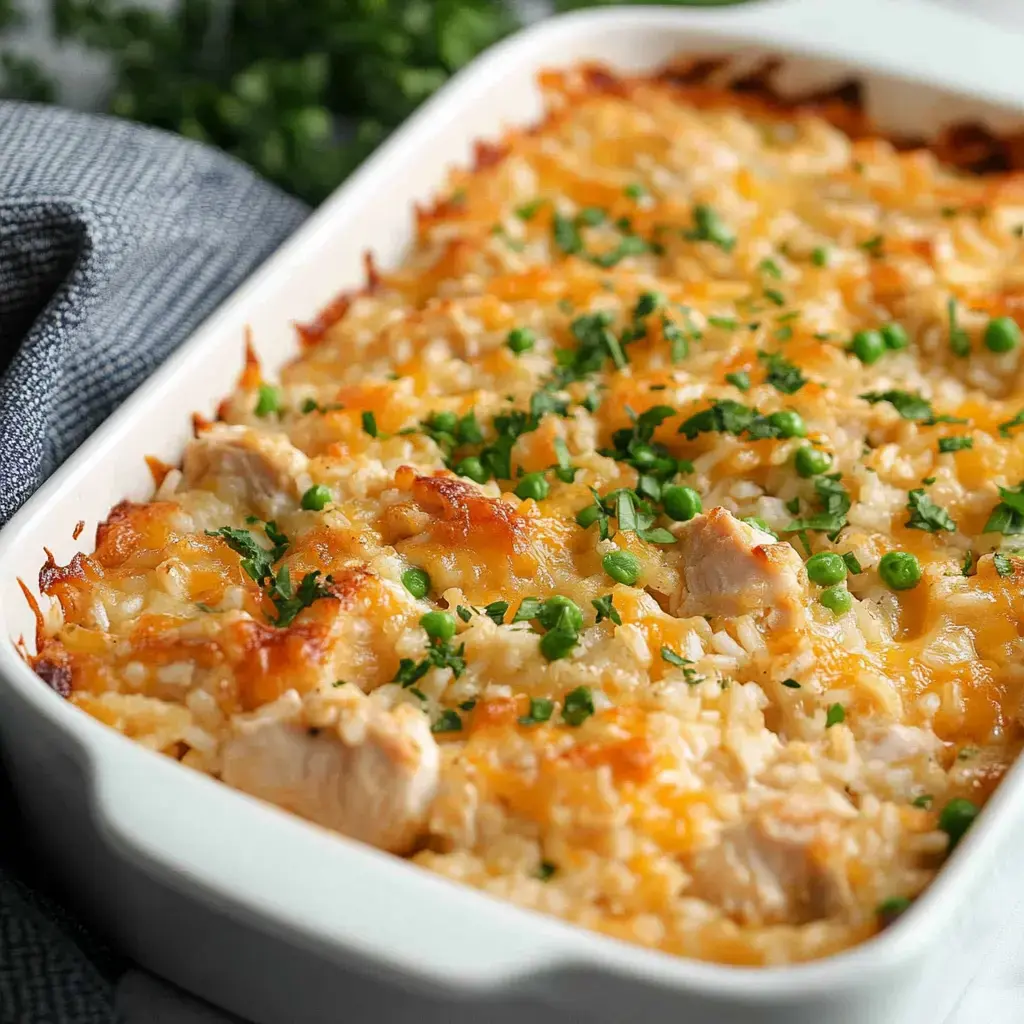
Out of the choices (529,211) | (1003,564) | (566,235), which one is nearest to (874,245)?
(566,235)

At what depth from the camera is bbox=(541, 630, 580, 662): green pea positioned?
117 inches

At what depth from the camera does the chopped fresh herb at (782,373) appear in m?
3.64

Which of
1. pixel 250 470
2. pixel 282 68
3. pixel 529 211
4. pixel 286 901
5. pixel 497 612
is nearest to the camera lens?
pixel 286 901

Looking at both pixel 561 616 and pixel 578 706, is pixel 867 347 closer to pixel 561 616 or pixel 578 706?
pixel 561 616

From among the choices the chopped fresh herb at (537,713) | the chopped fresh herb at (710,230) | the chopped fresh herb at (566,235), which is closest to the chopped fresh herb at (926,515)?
the chopped fresh herb at (537,713)

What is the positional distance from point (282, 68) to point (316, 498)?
2393 mm

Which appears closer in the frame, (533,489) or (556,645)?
(556,645)

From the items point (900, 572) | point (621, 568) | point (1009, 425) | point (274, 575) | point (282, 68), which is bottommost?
point (274, 575)

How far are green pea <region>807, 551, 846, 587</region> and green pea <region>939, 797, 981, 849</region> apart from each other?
0.61m

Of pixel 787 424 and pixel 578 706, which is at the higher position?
pixel 787 424

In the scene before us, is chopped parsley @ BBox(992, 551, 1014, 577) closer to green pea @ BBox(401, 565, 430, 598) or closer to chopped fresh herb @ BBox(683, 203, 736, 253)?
green pea @ BBox(401, 565, 430, 598)

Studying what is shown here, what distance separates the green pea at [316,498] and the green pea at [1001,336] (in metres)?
1.76

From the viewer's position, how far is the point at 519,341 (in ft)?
12.5

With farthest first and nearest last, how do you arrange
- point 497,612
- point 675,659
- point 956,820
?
1. point 497,612
2. point 675,659
3. point 956,820
